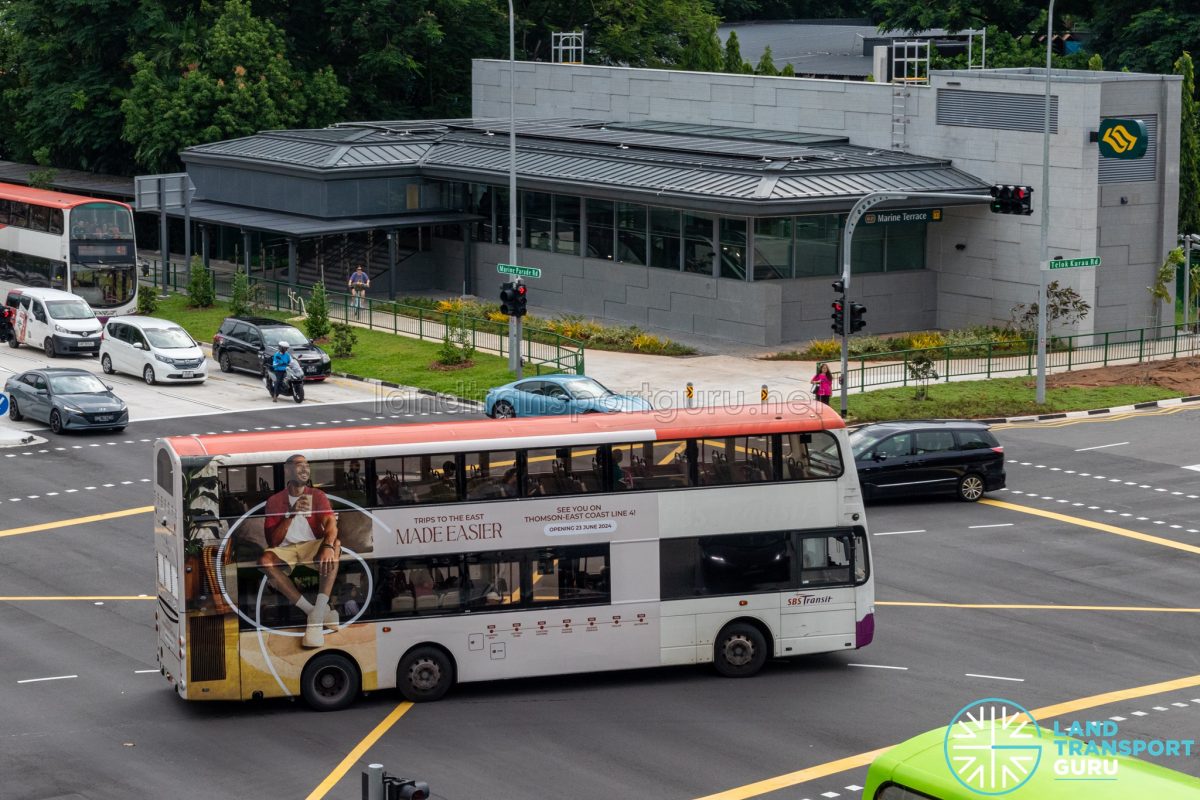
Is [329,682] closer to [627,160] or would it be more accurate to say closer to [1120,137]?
[1120,137]

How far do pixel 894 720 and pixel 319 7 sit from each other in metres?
60.9

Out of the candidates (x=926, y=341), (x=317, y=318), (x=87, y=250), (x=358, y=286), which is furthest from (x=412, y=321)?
(x=926, y=341)

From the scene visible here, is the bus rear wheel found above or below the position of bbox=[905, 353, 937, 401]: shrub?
below

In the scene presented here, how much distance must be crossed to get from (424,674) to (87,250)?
128 ft

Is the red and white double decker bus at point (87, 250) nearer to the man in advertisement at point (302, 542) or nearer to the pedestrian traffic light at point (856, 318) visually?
the pedestrian traffic light at point (856, 318)

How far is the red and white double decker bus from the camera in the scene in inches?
2265

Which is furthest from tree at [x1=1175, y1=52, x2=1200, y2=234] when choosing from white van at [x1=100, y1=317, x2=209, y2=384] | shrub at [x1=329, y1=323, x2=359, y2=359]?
white van at [x1=100, y1=317, x2=209, y2=384]

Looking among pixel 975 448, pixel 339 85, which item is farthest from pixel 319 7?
pixel 975 448

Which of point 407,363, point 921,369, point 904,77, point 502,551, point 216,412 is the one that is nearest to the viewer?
point 502,551

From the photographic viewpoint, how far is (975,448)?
114 feet

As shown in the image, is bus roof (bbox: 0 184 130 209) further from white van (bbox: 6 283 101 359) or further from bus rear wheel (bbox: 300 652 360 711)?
bus rear wheel (bbox: 300 652 360 711)

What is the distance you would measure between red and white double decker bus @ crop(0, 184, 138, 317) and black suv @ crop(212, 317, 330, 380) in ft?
29.1

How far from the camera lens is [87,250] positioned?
57.6m

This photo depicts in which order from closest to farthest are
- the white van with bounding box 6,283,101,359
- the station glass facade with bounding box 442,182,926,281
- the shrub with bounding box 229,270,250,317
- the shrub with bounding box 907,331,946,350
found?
the shrub with bounding box 907,331,946,350
the white van with bounding box 6,283,101,359
the station glass facade with bounding box 442,182,926,281
the shrub with bounding box 229,270,250,317
